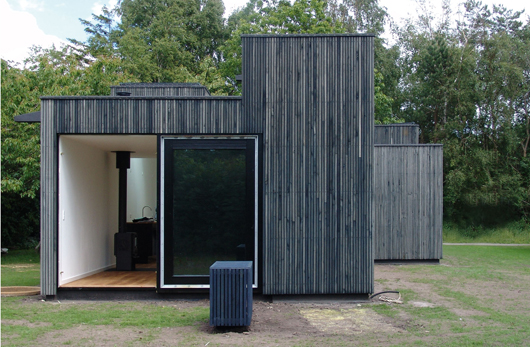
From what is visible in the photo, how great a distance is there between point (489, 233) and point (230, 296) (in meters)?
19.8

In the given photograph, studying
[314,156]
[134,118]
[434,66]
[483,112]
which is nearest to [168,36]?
[434,66]

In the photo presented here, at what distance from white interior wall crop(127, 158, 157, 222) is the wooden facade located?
4075 millimetres

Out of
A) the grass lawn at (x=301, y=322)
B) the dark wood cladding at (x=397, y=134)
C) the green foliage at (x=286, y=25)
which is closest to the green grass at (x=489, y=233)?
the dark wood cladding at (x=397, y=134)

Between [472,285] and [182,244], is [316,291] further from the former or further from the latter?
[472,285]

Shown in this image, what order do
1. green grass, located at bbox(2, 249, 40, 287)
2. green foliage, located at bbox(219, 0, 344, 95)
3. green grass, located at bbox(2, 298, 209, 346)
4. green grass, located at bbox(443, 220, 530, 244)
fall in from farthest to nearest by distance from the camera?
green foliage, located at bbox(219, 0, 344, 95)
green grass, located at bbox(443, 220, 530, 244)
green grass, located at bbox(2, 249, 40, 287)
green grass, located at bbox(2, 298, 209, 346)

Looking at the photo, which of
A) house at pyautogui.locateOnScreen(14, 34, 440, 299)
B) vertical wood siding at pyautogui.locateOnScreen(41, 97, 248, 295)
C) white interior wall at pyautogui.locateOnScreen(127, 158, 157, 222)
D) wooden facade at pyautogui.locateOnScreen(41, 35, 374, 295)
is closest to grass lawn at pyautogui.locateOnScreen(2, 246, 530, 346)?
house at pyautogui.locateOnScreen(14, 34, 440, 299)

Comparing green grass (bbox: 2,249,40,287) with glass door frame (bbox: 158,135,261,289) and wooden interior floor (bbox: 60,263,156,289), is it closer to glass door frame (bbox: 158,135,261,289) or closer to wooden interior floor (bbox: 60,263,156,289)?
wooden interior floor (bbox: 60,263,156,289)

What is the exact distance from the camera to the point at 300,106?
7.48 m

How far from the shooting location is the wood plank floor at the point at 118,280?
757 cm

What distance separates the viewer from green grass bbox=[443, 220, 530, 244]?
841 inches

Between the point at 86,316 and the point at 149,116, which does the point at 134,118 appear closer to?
the point at 149,116

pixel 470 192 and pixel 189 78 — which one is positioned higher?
pixel 189 78

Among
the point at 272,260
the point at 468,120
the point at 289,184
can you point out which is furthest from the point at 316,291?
the point at 468,120

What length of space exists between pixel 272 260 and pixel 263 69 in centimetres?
278
